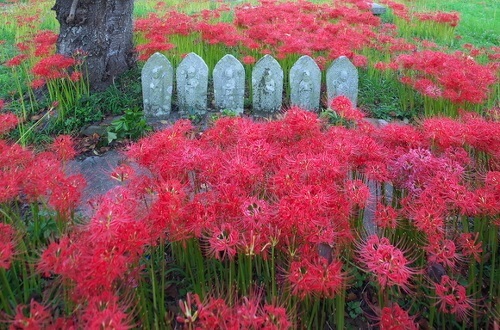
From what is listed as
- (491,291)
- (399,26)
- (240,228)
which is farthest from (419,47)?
(240,228)

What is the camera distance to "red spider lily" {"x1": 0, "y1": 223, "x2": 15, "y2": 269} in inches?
54.8

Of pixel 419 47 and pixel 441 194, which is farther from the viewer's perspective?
pixel 419 47

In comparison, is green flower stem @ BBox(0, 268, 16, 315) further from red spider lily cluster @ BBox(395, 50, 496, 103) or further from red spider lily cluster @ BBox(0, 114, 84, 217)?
red spider lily cluster @ BBox(395, 50, 496, 103)

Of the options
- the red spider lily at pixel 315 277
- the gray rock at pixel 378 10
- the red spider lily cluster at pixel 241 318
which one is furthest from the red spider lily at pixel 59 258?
the gray rock at pixel 378 10

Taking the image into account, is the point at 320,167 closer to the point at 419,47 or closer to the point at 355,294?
the point at 355,294

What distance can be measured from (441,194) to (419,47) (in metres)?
5.68

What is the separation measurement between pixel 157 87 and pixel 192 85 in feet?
1.10

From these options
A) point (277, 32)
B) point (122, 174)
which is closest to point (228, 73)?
point (277, 32)

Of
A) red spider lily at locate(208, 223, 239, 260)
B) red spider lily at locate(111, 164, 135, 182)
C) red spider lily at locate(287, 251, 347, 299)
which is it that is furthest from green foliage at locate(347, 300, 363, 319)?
red spider lily at locate(111, 164, 135, 182)

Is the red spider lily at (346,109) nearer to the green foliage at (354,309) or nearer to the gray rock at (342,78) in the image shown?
the green foliage at (354,309)

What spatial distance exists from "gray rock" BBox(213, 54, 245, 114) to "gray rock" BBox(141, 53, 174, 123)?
46 centimetres

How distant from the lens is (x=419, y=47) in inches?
265

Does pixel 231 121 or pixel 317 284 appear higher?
pixel 231 121

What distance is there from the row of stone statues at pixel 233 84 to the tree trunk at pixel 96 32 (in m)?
0.73
